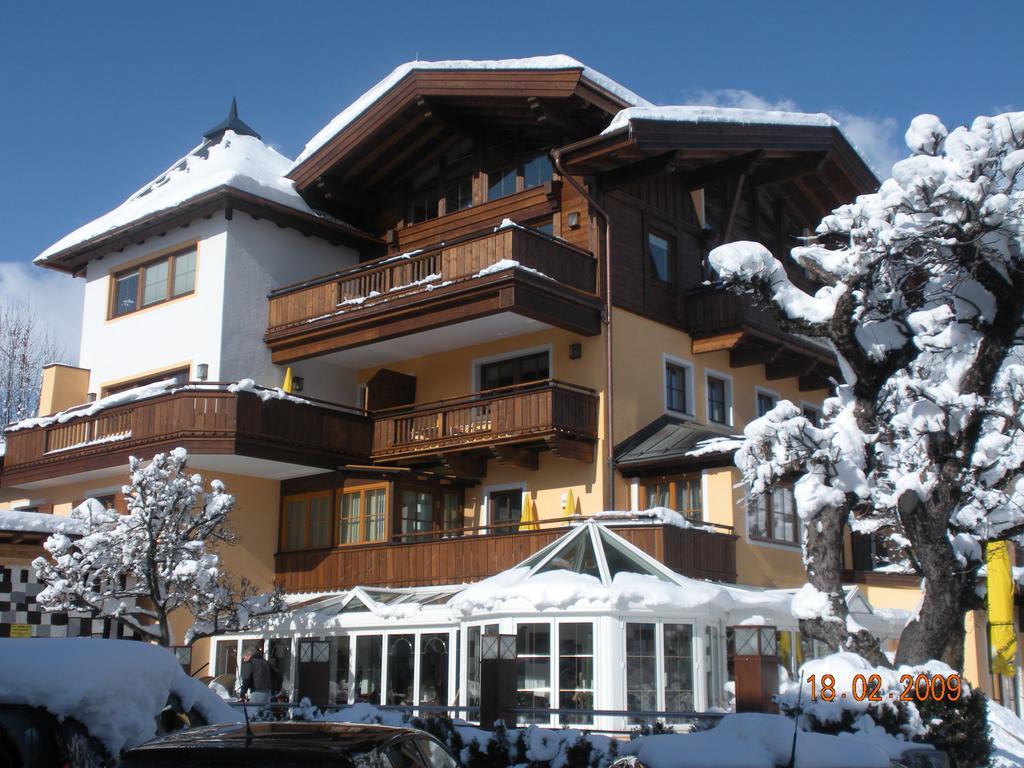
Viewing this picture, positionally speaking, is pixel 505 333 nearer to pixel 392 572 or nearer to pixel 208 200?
pixel 392 572

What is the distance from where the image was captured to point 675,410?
2516 centimetres

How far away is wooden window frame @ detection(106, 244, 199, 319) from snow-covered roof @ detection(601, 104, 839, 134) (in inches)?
394

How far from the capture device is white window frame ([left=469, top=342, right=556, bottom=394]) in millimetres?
24141

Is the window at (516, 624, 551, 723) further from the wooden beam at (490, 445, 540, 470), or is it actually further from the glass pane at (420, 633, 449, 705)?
the wooden beam at (490, 445, 540, 470)

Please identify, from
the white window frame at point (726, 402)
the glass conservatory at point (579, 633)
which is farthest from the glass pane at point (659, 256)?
the glass conservatory at point (579, 633)

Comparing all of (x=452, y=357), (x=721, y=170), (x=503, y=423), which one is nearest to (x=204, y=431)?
(x=452, y=357)

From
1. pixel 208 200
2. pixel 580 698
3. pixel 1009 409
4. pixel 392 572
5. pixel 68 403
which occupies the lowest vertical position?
pixel 580 698

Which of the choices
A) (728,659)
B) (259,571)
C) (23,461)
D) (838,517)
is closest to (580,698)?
(728,659)

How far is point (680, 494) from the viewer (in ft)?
75.7

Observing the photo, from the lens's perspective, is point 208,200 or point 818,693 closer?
point 818,693

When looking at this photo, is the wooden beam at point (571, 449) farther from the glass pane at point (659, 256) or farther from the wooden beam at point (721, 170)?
the wooden beam at point (721, 170)

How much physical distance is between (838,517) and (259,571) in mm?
14967

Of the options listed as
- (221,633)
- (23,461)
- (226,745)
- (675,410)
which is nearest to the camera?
(226,745)
